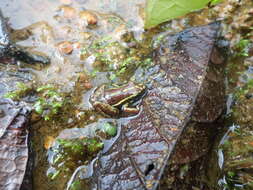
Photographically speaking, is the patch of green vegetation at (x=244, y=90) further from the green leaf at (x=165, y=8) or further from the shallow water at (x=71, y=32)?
the green leaf at (x=165, y=8)

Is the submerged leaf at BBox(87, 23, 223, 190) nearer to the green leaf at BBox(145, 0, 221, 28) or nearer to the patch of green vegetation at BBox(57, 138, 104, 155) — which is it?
the patch of green vegetation at BBox(57, 138, 104, 155)

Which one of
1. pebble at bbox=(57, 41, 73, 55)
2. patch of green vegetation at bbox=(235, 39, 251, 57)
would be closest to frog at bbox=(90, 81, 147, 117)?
pebble at bbox=(57, 41, 73, 55)

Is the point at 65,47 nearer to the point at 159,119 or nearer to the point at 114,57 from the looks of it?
the point at 114,57

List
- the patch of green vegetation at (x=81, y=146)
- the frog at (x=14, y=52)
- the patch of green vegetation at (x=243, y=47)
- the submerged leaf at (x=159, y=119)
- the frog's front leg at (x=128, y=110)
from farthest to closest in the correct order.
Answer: the patch of green vegetation at (x=243, y=47)
the frog at (x=14, y=52)
the frog's front leg at (x=128, y=110)
the patch of green vegetation at (x=81, y=146)
the submerged leaf at (x=159, y=119)

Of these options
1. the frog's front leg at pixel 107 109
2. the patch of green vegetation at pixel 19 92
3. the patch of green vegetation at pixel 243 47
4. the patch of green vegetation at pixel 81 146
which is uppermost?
the patch of green vegetation at pixel 243 47

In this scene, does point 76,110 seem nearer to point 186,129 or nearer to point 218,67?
point 186,129

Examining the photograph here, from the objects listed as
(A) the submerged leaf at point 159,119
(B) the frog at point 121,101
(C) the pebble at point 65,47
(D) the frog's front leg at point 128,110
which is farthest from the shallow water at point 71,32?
(A) the submerged leaf at point 159,119
